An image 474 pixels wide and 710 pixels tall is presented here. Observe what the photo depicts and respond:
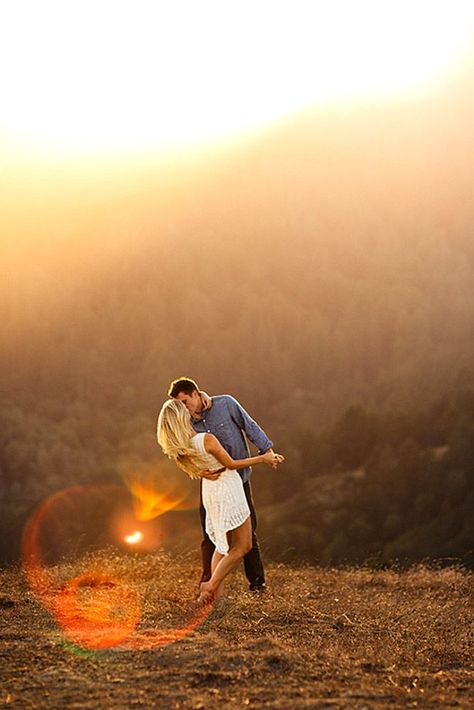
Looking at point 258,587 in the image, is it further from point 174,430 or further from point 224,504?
point 174,430

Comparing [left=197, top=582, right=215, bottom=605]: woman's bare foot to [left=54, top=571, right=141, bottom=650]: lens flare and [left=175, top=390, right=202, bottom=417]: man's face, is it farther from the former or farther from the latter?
[left=175, top=390, right=202, bottom=417]: man's face

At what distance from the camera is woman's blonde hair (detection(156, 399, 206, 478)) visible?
7973 mm

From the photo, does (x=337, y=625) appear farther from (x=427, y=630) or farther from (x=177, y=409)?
(x=177, y=409)

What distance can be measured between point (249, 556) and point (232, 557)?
1224mm

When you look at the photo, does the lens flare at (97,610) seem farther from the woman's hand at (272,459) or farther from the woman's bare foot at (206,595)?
the woman's hand at (272,459)

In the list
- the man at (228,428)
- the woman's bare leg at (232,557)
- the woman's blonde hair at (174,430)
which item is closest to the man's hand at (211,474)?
the woman's blonde hair at (174,430)

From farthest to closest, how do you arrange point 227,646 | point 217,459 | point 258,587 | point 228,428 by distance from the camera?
point 258,587 → point 228,428 → point 217,459 → point 227,646

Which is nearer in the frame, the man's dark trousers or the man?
the man

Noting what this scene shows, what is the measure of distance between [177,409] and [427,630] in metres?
2.82

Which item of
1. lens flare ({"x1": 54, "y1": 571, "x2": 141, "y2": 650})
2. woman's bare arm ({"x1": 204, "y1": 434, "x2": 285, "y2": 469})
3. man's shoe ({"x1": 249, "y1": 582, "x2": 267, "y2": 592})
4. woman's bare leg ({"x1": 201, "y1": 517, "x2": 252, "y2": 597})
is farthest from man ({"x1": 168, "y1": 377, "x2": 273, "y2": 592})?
lens flare ({"x1": 54, "y1": 571, "x2": 141, "y2": 650})

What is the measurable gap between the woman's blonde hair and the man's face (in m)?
0.32

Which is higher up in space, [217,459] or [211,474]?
[217,459]

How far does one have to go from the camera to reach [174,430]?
7965 mm

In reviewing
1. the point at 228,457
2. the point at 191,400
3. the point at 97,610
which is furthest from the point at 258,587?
the point at 191,400
